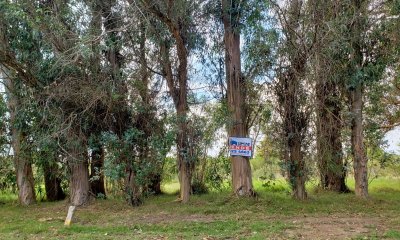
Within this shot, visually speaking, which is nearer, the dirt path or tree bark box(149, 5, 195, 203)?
the dirt path

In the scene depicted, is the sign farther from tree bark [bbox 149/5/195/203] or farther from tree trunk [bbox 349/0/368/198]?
tree trunk [bbox 349/0/368/198]

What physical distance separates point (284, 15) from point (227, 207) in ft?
14.6

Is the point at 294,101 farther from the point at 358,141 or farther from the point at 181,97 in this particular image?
the point at 181,97

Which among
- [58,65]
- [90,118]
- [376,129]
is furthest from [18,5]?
[376,129]

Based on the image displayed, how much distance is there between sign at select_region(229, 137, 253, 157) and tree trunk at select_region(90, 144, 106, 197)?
3.17 m

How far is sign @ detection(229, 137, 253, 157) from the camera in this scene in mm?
10195

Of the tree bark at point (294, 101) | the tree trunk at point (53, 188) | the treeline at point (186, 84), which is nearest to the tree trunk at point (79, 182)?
the treeline at point (186, 84)

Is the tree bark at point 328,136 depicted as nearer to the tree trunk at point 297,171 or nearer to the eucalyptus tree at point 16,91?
the tree trunk at point 297,171

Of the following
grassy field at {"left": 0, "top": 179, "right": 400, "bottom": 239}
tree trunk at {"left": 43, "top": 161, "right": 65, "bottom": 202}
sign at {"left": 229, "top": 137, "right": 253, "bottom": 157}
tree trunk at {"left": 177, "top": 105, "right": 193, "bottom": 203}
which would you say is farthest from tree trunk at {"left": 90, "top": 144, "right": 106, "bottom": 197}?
sign at {"left": 229, "top": 137, "right": 253, "bottom": 157}

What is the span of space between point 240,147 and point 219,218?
230cm

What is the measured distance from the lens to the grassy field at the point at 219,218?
7.01 meters

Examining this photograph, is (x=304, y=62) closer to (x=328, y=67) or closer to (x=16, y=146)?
(x=328, y=67)

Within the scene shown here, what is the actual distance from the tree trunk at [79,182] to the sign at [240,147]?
365 cm

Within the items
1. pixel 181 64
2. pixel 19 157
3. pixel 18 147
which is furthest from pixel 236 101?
pixel 19 157
